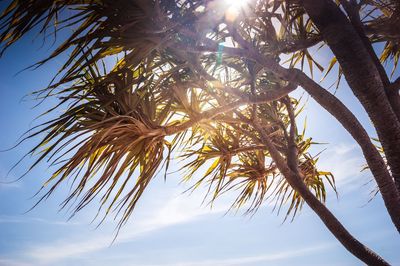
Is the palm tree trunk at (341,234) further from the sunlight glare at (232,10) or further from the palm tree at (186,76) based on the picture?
the sunlight glare at (232,10)

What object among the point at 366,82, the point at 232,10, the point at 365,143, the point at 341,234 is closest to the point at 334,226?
the point at 341,234

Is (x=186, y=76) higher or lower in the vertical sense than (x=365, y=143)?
higher

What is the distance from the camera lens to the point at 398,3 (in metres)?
1.29

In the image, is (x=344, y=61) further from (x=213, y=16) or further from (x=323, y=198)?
(x=323, y=198)

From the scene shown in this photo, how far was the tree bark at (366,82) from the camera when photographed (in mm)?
1006

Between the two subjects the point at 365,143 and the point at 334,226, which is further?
the point at 334,226

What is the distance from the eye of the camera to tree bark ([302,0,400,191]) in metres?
1.01

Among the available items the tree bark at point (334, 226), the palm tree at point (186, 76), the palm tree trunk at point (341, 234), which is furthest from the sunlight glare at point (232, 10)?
the palm tree trunk at point (341, 234)

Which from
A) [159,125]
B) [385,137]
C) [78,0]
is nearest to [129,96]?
[159,125]

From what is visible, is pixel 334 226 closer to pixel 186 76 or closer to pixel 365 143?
pixel 365 143

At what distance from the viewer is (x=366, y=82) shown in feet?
3.33

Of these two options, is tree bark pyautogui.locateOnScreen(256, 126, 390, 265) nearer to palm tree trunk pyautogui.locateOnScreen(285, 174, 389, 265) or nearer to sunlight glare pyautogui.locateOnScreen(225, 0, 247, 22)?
palm tree trunk pyautogui.locateOnScreen(285, 174, 389, 265)

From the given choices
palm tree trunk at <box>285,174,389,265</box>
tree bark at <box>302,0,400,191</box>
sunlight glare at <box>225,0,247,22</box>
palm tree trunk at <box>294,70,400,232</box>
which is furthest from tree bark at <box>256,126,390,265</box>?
sunlight glare at <box>225,0,247,22</box>

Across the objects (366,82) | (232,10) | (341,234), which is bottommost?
(341,234)
